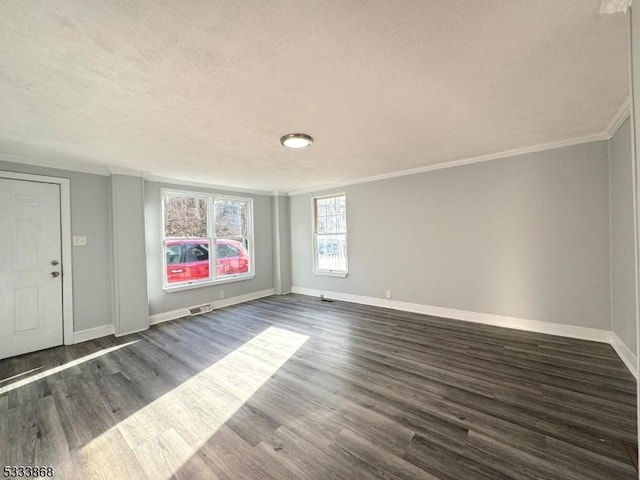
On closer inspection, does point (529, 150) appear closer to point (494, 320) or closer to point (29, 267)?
point (494, 320)

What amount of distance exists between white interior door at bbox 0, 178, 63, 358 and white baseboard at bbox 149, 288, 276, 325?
3.73ft

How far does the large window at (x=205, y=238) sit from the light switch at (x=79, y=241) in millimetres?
1023

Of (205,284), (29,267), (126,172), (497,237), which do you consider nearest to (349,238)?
(497,237)

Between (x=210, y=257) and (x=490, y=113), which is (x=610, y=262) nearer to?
(x=490, y=113)

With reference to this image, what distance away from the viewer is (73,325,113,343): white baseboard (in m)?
3.48

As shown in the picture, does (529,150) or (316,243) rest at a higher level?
(529,150)

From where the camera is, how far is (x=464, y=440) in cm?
165

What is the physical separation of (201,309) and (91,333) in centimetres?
151

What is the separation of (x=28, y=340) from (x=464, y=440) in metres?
4.78

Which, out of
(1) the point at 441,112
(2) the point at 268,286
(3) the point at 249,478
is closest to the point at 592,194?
(1) the point at 441,112

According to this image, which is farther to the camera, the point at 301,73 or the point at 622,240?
the point at 622,240

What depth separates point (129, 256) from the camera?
382 cm

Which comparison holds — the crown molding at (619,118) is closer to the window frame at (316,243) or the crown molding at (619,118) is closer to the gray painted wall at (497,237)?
the gray painted wall at (497,237)

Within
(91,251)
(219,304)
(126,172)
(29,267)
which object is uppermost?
(126,172)
